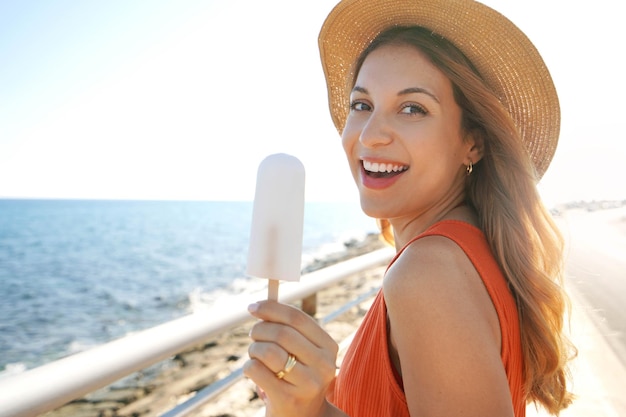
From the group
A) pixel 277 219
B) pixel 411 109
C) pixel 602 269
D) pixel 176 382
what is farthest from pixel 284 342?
pixel 176 382

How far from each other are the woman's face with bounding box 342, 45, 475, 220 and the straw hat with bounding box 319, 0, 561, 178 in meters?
0.17

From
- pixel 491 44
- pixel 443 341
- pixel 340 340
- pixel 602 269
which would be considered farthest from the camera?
pixel 340 340

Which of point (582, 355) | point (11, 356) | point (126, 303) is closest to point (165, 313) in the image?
point (126, 303)

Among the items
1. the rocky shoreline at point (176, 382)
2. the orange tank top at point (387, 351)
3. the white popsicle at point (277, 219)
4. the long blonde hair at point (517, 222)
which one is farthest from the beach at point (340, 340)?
the white popsicle at point (277, 219)

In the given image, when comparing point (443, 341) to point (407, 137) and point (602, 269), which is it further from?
point (602, 269)

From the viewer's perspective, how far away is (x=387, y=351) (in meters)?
1.19

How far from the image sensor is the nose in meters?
1.46

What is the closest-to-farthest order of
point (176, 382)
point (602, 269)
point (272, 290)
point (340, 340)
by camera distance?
point (272, 290), point (602, 269), point (340, 340), point (176, 382)

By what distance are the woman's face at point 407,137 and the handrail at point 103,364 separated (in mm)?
863

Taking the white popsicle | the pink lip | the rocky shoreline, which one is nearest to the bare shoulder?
the white popsicle

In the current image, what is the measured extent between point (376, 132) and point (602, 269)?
148 centimetres

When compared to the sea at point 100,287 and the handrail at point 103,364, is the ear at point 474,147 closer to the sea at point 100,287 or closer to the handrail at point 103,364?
the sea at point 100,287

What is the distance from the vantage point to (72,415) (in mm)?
7047

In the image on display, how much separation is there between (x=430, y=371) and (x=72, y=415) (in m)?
7.49
